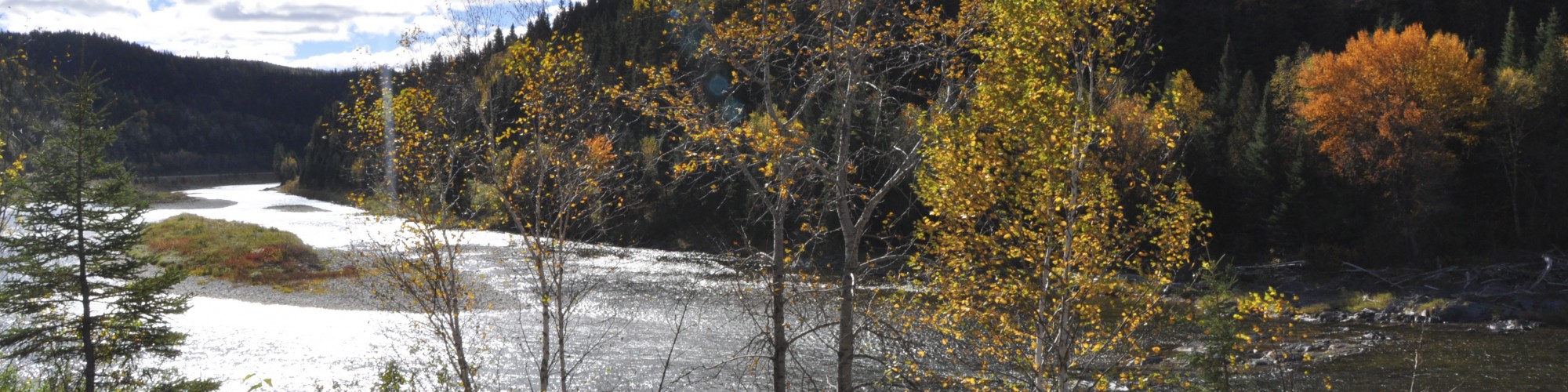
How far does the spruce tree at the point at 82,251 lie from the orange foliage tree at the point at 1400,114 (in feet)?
130

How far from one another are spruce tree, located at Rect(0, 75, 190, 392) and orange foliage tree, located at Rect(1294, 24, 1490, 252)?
3959 cm

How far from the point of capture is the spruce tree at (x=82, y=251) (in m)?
13.6

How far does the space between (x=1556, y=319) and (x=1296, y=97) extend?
24.2 m

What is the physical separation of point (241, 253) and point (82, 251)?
1227 inches

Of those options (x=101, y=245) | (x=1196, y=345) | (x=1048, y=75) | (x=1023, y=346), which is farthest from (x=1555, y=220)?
(x=101, y=245)

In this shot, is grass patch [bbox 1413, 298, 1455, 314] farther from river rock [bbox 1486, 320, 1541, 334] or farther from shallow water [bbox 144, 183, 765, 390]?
shallow water [bbox 144, 183, 765, 390]

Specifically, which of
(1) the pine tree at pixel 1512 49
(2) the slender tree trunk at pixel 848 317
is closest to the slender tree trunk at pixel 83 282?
(2) the slender tree trunk at pixel 848 317

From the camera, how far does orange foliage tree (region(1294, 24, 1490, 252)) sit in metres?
36.7

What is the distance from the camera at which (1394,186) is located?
123ft

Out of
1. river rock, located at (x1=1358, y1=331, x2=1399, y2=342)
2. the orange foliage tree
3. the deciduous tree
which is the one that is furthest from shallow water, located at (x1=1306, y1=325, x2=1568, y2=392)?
the orange foliage tree

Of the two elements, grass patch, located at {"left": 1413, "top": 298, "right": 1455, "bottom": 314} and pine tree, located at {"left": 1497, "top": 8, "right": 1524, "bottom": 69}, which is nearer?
grass patch, located at {"left": 1413, "top": 298, "right": 1455, "bottom": 314}

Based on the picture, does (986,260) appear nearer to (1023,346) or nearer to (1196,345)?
(1023,346)

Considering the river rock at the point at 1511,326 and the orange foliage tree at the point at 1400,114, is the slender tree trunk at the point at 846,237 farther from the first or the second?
the orange foliage tree at the point at 1400,114

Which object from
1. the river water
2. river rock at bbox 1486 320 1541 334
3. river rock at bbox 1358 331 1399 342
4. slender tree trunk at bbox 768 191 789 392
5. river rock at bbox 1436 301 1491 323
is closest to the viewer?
slender tree trunk at bbox 768 191 789 392
